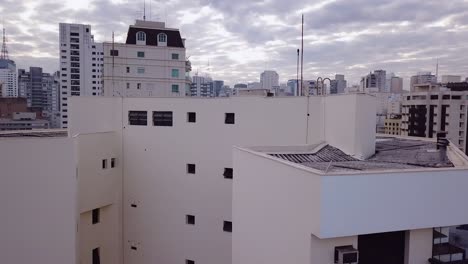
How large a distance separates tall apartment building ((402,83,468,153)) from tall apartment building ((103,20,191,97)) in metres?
31.4

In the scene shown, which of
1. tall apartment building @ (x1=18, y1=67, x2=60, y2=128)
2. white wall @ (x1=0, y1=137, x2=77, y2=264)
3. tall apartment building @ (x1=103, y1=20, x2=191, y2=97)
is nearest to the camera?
white wall @ (x1=0, y1=137, x2=77, y2=264)

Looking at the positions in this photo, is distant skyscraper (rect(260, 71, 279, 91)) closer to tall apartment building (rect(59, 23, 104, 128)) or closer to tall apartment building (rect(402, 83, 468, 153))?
tall apartment building (rect(402, 83, 468, 153))

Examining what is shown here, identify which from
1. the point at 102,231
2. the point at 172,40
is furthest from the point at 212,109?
the point at 172,40

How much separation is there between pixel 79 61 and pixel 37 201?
185ft

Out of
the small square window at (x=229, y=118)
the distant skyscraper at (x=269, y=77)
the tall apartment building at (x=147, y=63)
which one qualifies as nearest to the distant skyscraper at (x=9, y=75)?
the tall apartment building at (x=147, y=63)

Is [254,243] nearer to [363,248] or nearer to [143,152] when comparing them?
[363,248]

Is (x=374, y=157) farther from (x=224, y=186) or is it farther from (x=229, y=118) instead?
(x=224, y=186)

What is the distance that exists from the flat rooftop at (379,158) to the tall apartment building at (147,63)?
21.4 meters

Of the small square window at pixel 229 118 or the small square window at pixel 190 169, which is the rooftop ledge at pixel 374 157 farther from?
the small square window at pixel 190 169

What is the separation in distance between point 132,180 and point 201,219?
3290mm

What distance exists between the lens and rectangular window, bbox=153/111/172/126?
50.0 ft

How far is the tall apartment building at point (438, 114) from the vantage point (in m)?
45.9

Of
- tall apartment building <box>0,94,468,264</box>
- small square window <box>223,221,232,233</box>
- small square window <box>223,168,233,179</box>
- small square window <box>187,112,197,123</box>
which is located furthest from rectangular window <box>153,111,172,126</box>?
small square window <box>223,221,232,233</box>

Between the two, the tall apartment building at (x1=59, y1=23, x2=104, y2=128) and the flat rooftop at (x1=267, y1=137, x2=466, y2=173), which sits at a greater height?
the tall apartment building at (x1=59, y1=23, x2=104, y2=128)
